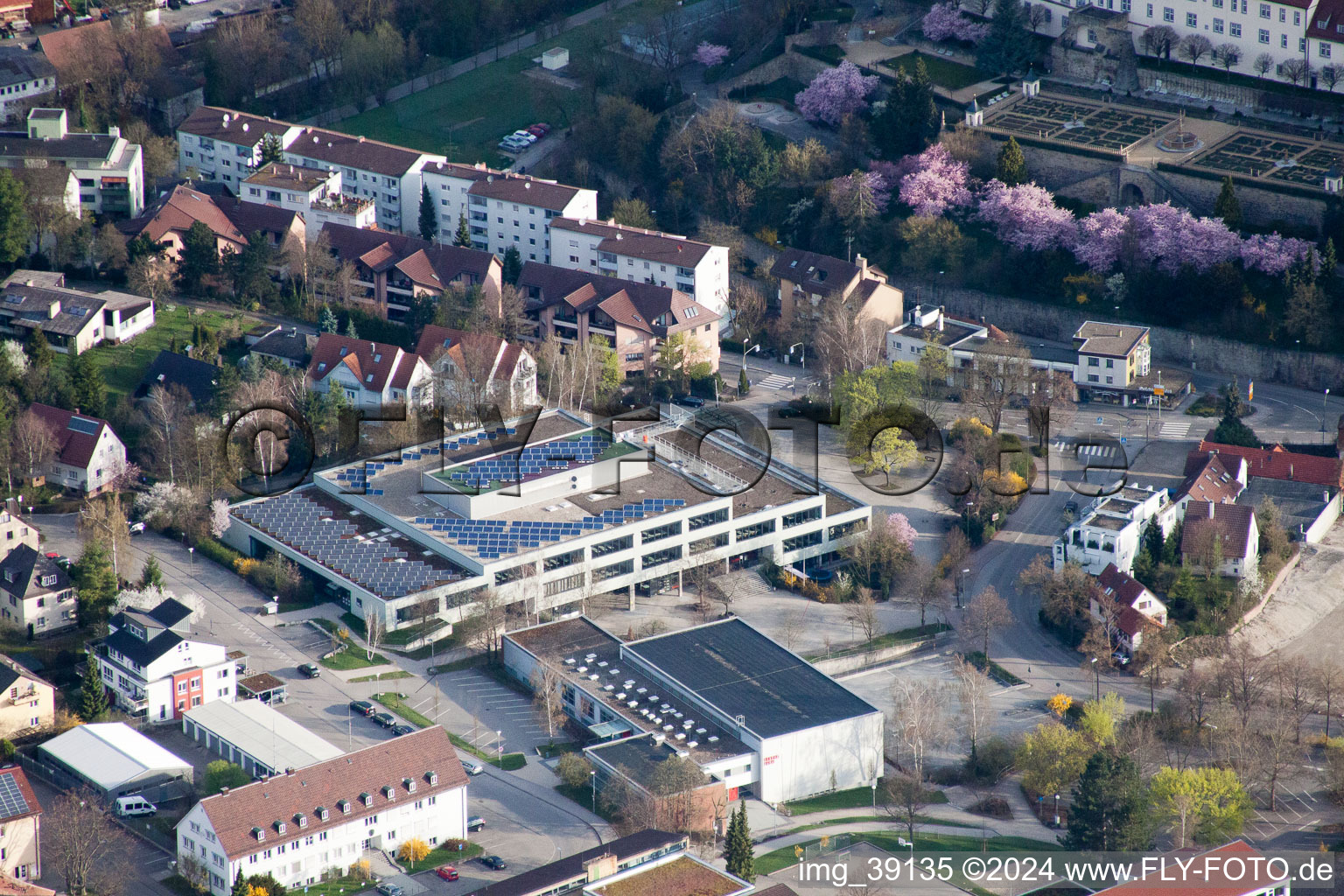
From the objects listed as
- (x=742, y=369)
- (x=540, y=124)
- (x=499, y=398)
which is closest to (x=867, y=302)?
(x=742, y=369)

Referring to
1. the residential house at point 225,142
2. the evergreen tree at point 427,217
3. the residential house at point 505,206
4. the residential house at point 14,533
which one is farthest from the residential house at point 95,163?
the residential house at point 14,533

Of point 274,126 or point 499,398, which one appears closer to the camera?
point 499,398

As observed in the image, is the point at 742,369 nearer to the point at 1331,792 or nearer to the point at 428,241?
the point at 428,241

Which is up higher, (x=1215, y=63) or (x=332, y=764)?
(x=1215, y=63)

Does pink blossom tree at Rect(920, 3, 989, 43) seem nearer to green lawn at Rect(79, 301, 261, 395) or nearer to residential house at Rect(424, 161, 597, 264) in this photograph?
residential house at Rect(424, 161, 597, 264)

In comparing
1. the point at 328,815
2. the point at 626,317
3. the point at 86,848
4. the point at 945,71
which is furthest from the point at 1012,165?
the point at 86,848

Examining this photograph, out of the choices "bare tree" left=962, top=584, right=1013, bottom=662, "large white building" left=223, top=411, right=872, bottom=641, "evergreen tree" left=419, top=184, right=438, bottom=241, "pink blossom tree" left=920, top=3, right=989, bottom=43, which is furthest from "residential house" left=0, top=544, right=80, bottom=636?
"pink blossom tree" left=920, top=3, right=989, bottom=43
